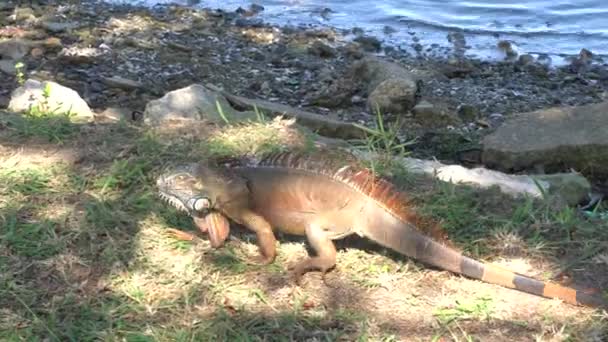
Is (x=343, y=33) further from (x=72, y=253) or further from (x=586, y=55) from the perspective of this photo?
(x=72, y=253)

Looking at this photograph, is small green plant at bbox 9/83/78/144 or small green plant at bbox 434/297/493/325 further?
small green plant at bbox 9/83/78/144

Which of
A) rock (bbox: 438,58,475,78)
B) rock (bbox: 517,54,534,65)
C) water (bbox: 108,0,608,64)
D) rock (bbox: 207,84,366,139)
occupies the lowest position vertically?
water (bbox: 108,0,608,64)

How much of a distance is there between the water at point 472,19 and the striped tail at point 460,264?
650 cm

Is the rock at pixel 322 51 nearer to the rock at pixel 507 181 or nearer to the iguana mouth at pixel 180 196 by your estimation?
the rock at pixel 507 181

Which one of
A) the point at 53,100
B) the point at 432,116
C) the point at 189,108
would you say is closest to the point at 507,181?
the point at 189,108

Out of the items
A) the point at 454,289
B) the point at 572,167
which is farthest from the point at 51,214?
the point at 572,167

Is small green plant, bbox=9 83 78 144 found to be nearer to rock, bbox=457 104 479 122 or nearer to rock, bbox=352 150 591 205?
rock, bbox=352 150 591 205

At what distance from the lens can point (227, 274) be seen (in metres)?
3.77

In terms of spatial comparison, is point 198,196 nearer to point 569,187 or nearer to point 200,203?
point 200,203

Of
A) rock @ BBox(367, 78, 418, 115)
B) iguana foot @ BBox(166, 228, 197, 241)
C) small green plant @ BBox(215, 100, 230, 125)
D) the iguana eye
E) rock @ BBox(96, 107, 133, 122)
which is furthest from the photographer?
rock @ BBox(367, 78, 418, 115)

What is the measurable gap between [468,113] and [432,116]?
0.45 metres

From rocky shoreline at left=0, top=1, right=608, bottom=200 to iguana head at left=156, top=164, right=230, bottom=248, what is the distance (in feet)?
7.46

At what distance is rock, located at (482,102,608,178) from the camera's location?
6.14m

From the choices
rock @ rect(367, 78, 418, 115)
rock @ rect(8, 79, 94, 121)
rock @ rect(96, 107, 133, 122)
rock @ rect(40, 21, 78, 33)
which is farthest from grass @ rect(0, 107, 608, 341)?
rock @ rect(40, 21, 78, 33)
